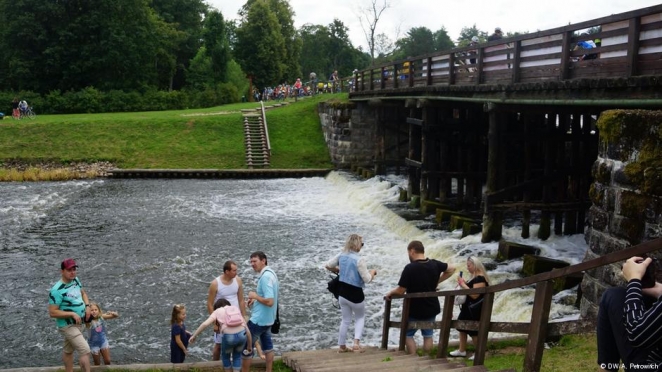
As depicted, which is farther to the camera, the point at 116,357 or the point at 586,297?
the point at 116,357

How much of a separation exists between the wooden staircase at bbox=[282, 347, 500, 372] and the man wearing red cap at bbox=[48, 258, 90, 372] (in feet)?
8.90

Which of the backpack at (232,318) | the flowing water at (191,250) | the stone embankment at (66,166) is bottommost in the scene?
the flowing water at (191,250)

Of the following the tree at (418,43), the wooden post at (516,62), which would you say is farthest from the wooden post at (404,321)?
the tree at (418,43)

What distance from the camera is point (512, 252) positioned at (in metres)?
14.8

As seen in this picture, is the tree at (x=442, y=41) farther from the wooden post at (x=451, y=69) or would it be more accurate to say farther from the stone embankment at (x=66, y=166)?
the wooden post at (x=451, y=69)

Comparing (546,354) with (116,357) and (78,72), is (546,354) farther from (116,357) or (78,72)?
(78,72)

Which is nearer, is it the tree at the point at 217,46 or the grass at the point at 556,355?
the grass at the point at 556,355

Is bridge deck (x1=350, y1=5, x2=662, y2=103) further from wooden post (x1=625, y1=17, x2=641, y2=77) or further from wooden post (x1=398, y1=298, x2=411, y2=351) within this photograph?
wooden post (x1=398, y1=298, x2=411, y2=351)

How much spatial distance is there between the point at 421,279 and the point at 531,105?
27.0ft

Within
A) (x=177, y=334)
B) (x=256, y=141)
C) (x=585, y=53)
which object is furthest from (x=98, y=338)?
(x=256, y=141)

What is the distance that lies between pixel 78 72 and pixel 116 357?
5227 cm

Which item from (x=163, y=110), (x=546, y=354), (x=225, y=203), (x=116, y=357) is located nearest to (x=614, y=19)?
(x=546, y=354)

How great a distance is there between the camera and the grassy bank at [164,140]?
38375mm

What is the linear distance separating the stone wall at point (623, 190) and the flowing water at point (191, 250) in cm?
226
